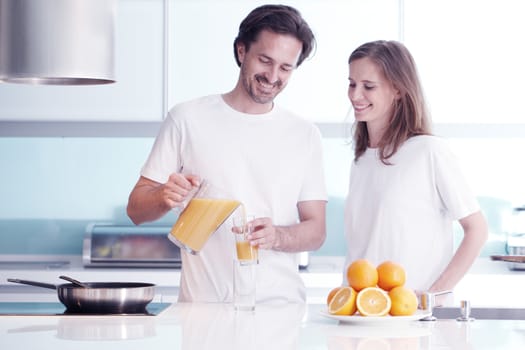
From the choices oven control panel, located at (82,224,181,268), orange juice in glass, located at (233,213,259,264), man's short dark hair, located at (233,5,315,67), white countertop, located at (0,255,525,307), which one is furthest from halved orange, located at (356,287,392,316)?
oven control panel, located at (82,224,181,268)

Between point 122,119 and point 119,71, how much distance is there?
221 millimetres

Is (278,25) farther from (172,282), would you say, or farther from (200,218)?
(172,282)

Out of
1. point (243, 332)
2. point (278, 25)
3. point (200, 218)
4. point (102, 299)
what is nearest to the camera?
point (243, 332)

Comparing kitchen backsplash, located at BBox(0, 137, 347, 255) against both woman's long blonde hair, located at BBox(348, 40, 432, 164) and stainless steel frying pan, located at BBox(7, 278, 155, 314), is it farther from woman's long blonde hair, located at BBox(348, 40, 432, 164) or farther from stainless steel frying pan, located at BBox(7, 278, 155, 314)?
stainless steel frying pan, located at BBox(7, 278, 155, 314)

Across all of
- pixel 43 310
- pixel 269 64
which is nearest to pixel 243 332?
pixel 43 310

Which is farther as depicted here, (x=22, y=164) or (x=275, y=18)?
(x=22, y=164)

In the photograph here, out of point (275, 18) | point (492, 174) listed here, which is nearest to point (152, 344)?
point (275, 18)

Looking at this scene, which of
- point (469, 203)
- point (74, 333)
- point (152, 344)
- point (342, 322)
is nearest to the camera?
point (152, 344)

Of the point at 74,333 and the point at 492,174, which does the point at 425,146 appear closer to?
the point at 74,333

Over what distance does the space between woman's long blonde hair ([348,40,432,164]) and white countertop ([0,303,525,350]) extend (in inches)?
28.9

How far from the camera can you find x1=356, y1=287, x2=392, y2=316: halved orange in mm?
2064

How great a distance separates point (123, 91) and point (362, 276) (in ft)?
7.97

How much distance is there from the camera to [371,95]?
2.82 metres

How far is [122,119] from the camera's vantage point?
4.29 m
